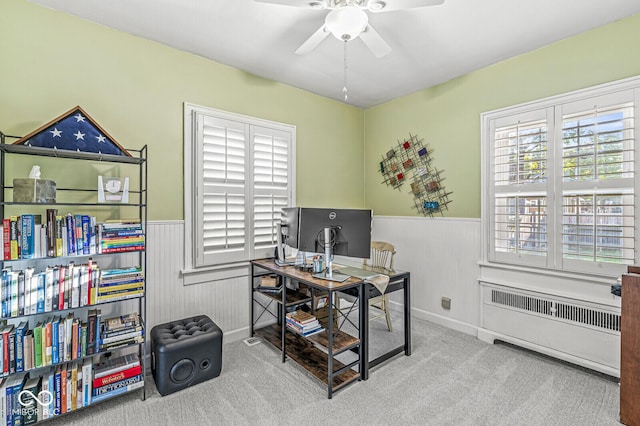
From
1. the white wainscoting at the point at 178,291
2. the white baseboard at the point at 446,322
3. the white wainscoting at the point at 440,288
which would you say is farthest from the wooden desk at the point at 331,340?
the white baseboard at the point at 446,322

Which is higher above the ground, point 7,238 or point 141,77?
point 141,77

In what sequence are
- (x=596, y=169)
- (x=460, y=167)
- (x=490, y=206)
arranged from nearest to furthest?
(x=596, y=169), (x=490, y=206), (x=460, y=167)

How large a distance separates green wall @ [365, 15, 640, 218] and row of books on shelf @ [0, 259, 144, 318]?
3.11 meters

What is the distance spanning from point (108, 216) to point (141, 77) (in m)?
1.21

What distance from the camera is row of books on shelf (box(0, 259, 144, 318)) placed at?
177 cm

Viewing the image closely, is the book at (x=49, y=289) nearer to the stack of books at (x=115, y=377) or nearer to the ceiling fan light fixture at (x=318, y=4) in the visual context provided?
the stack of books at (x=115, y=377)

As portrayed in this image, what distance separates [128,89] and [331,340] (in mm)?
2607

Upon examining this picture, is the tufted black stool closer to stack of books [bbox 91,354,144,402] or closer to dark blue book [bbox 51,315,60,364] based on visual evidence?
stack of books [bbox 91,354,144,402]

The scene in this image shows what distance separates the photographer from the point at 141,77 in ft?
8.45

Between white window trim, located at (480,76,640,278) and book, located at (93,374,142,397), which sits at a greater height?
white window trim, located at (480,76,640,278)

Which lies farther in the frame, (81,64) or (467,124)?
(467,124)

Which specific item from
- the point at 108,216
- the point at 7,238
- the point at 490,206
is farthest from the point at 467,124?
the point at 7,238

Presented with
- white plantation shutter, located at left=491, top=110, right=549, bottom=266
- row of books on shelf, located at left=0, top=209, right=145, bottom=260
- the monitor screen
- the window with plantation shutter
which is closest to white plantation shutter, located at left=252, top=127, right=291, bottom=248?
the window with plantation shutter

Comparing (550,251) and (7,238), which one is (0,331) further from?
(550,251)
